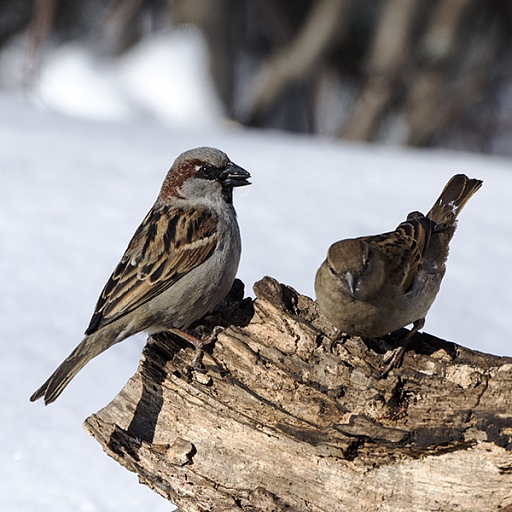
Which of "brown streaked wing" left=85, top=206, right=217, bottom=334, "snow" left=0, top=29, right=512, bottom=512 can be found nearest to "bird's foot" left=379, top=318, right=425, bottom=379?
"brown streaked wing" left=85, top=206, right=217, bottom=334

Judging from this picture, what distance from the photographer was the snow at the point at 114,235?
387 centimetres

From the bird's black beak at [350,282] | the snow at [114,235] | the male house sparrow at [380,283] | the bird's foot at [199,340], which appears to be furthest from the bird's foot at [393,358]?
the snow at [114,235]

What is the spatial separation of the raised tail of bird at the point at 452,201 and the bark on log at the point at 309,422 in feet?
2.63

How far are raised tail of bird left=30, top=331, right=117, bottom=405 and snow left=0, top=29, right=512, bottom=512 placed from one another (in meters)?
0.48

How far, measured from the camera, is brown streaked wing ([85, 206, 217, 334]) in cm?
363

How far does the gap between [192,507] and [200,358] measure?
524 mm

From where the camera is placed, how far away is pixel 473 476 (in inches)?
113

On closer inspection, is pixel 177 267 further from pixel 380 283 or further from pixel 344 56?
pixel 344 56

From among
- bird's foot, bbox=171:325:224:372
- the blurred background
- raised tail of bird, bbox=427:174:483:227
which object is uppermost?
the blurred background

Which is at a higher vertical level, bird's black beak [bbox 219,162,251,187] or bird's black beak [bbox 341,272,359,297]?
bird's black beak [bbox 219,162,251,187]

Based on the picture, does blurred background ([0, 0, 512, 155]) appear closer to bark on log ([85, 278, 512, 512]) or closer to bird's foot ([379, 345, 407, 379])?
bark on log ([85, 278, 512, 512])

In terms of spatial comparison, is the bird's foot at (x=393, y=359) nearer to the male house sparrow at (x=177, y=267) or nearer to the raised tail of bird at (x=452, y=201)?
the male house sparrow at (x=177, y=267)

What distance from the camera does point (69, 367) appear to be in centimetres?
345

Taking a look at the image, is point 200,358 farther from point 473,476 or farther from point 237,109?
point 237,109
